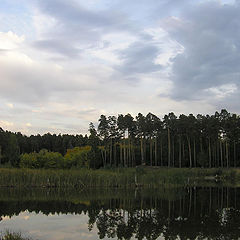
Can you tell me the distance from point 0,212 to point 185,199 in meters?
17.2

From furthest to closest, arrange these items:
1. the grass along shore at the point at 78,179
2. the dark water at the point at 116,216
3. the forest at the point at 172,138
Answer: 1. the forest at the point at 172,138
2. the grass along shore at the point at 78,179
3. the dark water at the point at 116,216

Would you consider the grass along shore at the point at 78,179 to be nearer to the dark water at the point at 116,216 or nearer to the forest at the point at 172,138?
the dark water at the point at 116,216

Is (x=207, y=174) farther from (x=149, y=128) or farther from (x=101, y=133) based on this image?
(x=101, y=133)

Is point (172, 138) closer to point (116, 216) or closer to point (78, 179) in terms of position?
point (78, 179)

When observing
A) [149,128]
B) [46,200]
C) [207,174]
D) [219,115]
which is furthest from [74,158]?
[46,200]

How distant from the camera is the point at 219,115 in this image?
77500 millimetres

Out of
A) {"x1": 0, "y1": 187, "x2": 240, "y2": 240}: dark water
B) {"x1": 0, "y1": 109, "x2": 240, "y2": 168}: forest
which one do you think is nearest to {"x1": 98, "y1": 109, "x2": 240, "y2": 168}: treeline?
{"x1": 0, "y1": 109, "x2": 240, "y2": 168}: forest

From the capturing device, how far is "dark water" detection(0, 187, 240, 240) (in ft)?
58.5

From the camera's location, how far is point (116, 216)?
75.7 feet

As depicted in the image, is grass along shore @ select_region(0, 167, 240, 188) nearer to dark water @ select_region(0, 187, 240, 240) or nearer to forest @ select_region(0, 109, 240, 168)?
dark water @ select_region(0, 187, 240, 240)

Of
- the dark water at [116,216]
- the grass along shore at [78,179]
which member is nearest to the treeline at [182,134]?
the grass along shore at [78,179]

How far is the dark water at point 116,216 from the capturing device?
703 inches

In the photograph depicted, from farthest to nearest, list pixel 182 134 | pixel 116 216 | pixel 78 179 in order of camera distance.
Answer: pixel 182 134 → pixel 78 179 → pixel 116 216

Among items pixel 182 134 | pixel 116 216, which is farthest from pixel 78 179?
pixel 182 134
